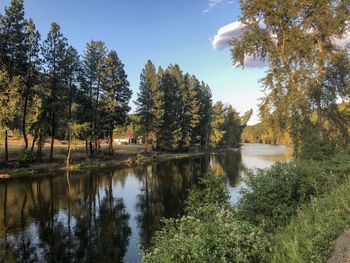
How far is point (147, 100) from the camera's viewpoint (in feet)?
190

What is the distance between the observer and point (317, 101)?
65.2 ft

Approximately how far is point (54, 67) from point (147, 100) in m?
20.3

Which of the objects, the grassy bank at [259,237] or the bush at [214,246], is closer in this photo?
the grassy bank at [259,237]

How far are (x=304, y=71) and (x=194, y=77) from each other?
55.9 m

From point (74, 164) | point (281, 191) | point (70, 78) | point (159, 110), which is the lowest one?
point (74, 164)

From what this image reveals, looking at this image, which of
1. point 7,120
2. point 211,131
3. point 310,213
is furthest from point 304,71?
point 211,131

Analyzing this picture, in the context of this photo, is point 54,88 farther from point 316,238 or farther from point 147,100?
point 316,238

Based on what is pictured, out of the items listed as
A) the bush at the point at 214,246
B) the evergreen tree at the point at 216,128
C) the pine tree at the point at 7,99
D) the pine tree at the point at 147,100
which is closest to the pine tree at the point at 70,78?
the pine tree at the point at 7,99

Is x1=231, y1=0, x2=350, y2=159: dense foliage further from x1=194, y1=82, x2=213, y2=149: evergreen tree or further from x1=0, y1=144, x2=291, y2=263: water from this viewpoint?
x1=194, y1=82, x2=213, y2=149: evergreen tree

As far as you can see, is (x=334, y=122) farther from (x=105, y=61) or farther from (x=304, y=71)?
(x=105, y=61)

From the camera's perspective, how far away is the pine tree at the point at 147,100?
2270 inches

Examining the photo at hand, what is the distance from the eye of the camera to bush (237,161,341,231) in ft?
32.0

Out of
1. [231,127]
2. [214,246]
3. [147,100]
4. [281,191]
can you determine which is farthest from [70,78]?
[231,127]

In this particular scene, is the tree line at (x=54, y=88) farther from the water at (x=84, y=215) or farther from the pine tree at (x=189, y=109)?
the pine tree at (x=189, y=109)
